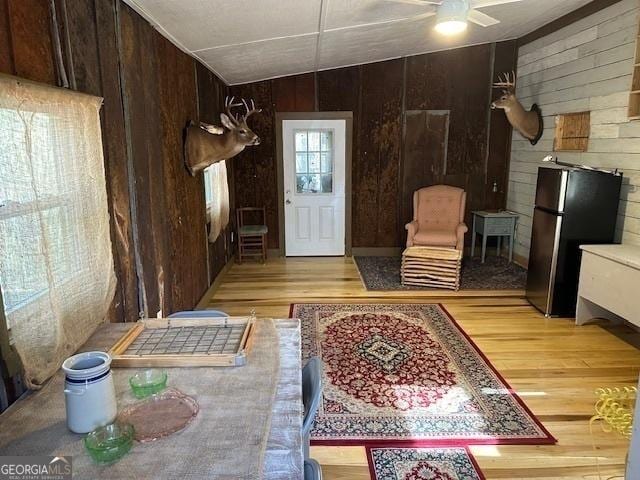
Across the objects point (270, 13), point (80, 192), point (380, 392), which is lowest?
point (380, 392)

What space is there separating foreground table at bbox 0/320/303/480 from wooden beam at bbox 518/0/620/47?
15.2 ft

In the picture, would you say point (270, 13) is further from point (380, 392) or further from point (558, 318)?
point (558, 318)

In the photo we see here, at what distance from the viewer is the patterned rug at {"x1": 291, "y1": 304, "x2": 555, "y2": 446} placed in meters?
2.40

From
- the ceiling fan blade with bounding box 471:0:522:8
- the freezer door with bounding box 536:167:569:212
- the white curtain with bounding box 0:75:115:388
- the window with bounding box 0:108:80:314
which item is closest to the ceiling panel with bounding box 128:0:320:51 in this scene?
the white curtain with bounding box 0:75:115:388

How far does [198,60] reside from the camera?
4168mm

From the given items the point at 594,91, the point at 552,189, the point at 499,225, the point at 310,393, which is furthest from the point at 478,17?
the point at 499,225

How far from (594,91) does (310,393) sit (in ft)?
13.9

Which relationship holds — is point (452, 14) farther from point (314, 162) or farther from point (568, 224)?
point (314, 162)

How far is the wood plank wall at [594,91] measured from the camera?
3768mm

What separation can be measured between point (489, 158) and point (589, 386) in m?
3.95

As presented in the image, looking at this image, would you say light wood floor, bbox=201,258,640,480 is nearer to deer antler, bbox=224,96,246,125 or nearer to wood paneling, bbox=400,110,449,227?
wood paneling, bbox=400,110,449,227

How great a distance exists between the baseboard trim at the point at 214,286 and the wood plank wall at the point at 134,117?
0.42ft

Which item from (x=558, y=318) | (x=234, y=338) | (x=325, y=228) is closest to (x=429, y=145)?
(x=325, y=228)

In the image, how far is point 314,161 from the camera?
20.2 feet
